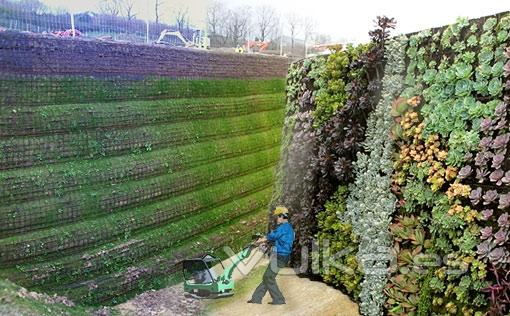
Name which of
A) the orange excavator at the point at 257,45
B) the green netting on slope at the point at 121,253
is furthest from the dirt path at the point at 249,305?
the orange excavator at the point at 257,45

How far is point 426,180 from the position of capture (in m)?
4.57

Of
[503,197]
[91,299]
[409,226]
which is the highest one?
[503,197]

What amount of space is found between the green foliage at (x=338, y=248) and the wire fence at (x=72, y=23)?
4213mm

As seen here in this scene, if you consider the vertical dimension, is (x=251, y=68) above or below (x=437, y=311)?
→ above

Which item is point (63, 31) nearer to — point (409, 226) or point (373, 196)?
point (373, 196)

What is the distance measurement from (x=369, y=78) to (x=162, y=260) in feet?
11.8

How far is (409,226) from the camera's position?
15.7ft

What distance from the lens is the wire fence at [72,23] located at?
255 inches

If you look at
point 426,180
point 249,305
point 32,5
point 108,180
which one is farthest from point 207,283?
point 32,5

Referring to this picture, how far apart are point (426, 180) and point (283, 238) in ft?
5.52

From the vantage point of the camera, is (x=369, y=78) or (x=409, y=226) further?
(x=369, y=78)

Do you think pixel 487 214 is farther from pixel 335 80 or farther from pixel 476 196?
pixel 335 80

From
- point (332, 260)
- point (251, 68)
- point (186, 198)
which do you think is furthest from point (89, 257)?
point (251, 68)

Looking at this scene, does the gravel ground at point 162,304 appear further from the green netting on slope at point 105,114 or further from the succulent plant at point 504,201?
the succulent plant at point 504,201
